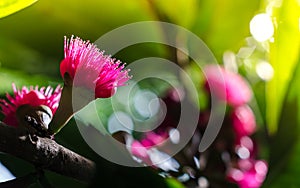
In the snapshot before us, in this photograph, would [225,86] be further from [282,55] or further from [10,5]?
[10,5]

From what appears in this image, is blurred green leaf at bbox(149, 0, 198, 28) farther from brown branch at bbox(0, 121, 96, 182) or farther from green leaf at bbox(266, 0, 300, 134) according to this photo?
brown branch at bbox(0, 121, 96, 182)

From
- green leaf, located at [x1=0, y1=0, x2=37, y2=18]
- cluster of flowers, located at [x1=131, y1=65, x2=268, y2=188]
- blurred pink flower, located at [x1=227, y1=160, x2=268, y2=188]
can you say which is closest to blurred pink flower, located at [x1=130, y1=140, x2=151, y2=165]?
cluster of flowers, located at [x1=131, y1=65, x2=268, y2=188]

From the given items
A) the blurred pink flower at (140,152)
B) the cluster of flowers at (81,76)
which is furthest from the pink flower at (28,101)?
the blurred pink flower at (140,152)

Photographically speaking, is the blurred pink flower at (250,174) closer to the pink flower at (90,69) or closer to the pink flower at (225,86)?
the pink flower at (225,86)

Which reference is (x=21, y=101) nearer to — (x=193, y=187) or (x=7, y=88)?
(x=7, y=88)

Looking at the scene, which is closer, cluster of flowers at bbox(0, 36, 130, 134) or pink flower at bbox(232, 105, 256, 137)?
cluster of flowers at bbox(0, 36, 130, 134)
